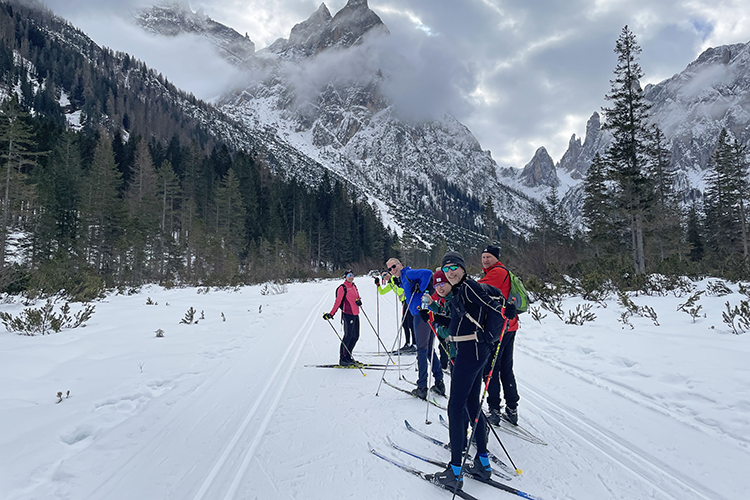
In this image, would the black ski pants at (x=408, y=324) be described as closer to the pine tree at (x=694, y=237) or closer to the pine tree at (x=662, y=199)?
the pine tree at (x=662, y=199)

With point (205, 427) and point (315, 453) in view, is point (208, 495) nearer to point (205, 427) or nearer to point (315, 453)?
point (315, 453)

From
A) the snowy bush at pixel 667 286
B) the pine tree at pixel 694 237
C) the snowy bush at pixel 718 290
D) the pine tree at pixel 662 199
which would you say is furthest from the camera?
the pine tree at pixel 694 237

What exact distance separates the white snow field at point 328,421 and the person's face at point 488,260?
205 centimetres

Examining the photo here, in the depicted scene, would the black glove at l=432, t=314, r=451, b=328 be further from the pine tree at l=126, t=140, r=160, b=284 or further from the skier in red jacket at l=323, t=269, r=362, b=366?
the pine tree at l=126, t=140, r=160, b=284

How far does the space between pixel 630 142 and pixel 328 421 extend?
22963mm

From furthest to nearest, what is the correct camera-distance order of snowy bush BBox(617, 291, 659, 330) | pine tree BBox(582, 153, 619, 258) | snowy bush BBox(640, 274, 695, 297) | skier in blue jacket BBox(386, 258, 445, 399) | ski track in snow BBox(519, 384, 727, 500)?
1. pine tree BBox(582, 153, 619, 258)
2. snowy bush BBox(640, 274, 695, 297)
3. snowy bush BBox(617, 291, 659, 330)
4. skier in blue jacket BBox(386, 258, 445, 399)
5. ski track in snow BBox(519, 384, 727, 500)

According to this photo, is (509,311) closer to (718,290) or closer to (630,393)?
(630,393)

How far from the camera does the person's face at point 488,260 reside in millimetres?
4137

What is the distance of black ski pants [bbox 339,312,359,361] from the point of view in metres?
6.95

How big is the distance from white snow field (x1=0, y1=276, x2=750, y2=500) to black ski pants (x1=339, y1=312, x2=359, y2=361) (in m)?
0.52

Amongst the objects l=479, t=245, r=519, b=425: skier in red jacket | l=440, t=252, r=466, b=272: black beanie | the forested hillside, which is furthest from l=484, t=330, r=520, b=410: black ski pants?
the forested hillside

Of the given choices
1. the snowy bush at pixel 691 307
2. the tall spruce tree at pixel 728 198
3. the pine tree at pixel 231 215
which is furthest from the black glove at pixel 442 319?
the pine tree at pixel 231 215

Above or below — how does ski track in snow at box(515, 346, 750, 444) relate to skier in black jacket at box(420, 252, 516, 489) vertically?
below

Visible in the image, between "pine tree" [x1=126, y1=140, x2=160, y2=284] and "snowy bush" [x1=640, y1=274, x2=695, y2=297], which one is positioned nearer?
"snowy bush" [x1=640, y1=274, x2=695, y2=297]
